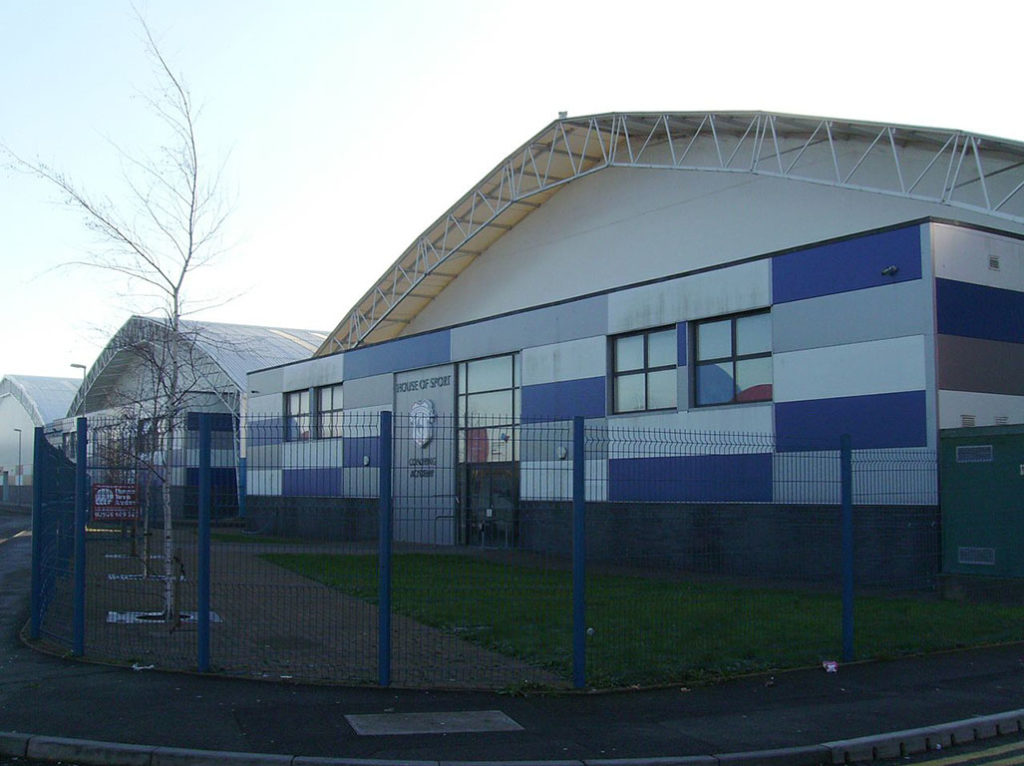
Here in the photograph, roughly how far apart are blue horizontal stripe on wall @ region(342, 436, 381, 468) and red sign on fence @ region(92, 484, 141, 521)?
11.7 ft

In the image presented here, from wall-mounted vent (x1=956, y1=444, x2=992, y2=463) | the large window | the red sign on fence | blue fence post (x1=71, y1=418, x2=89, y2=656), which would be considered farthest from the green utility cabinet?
blue fence post (x1=71, y1=418, x2=89, y2=656)

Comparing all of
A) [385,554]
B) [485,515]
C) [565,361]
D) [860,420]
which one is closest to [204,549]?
[385,554]

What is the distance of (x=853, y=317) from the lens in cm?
1891

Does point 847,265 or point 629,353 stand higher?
point 847,265

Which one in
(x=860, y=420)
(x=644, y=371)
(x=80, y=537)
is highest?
(x=644, y=371)

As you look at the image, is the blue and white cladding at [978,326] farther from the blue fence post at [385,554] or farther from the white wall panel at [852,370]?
the blue fence post at [385,554]

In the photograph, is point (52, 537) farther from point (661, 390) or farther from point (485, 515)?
point (661, 390)

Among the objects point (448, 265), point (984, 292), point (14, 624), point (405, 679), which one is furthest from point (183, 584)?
point (448, 265)

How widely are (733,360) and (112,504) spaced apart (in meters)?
13.1

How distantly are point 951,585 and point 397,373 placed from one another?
19.6m

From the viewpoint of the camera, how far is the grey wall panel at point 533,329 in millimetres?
24422

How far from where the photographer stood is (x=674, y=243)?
30.1 m

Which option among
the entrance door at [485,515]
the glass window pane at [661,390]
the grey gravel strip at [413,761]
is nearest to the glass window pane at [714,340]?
the glass window pane at [661,390]

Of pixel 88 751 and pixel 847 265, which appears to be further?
pixel 847 265
